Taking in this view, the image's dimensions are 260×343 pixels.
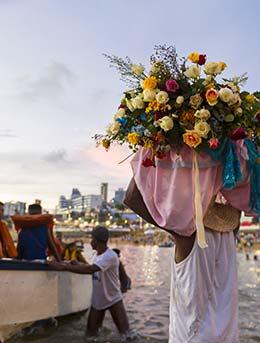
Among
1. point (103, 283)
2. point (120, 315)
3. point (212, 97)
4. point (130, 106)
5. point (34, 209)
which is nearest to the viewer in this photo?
point (212, 97)

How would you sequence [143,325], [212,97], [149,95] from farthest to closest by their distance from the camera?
[143,325], [149,95], [212,97]

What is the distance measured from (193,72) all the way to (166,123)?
1.42 feet

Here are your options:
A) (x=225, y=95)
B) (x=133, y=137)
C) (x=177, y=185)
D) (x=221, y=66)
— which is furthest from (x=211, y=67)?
(x=177, y=185)

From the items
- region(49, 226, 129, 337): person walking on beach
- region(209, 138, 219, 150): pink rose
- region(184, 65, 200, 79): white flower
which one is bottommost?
region(49, 226, 129, 337): person walking on beach

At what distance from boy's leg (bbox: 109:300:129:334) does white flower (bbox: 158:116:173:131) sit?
5.35 m

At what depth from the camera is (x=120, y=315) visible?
802 centimetres

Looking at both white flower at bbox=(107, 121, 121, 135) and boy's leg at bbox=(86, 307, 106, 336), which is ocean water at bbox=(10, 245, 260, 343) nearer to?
boy's leg at bbox=(86, 307, 106, 336)

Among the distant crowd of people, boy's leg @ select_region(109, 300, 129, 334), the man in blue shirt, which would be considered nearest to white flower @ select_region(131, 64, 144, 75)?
the distant crowd of people

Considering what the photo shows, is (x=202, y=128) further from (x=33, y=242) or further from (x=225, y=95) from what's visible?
(x=33, y=242)

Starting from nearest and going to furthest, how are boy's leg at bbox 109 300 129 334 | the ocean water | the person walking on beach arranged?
the person walking on beach, boy's leg at bbox 109 300 129 334, the ocean water

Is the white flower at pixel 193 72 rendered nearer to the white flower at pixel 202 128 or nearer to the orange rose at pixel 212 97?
the orange rose at pixel 212 97

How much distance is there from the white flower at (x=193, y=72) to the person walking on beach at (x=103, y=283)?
454 centimetres

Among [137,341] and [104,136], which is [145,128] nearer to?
[104,136]

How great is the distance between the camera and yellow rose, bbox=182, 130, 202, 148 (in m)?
3.02
